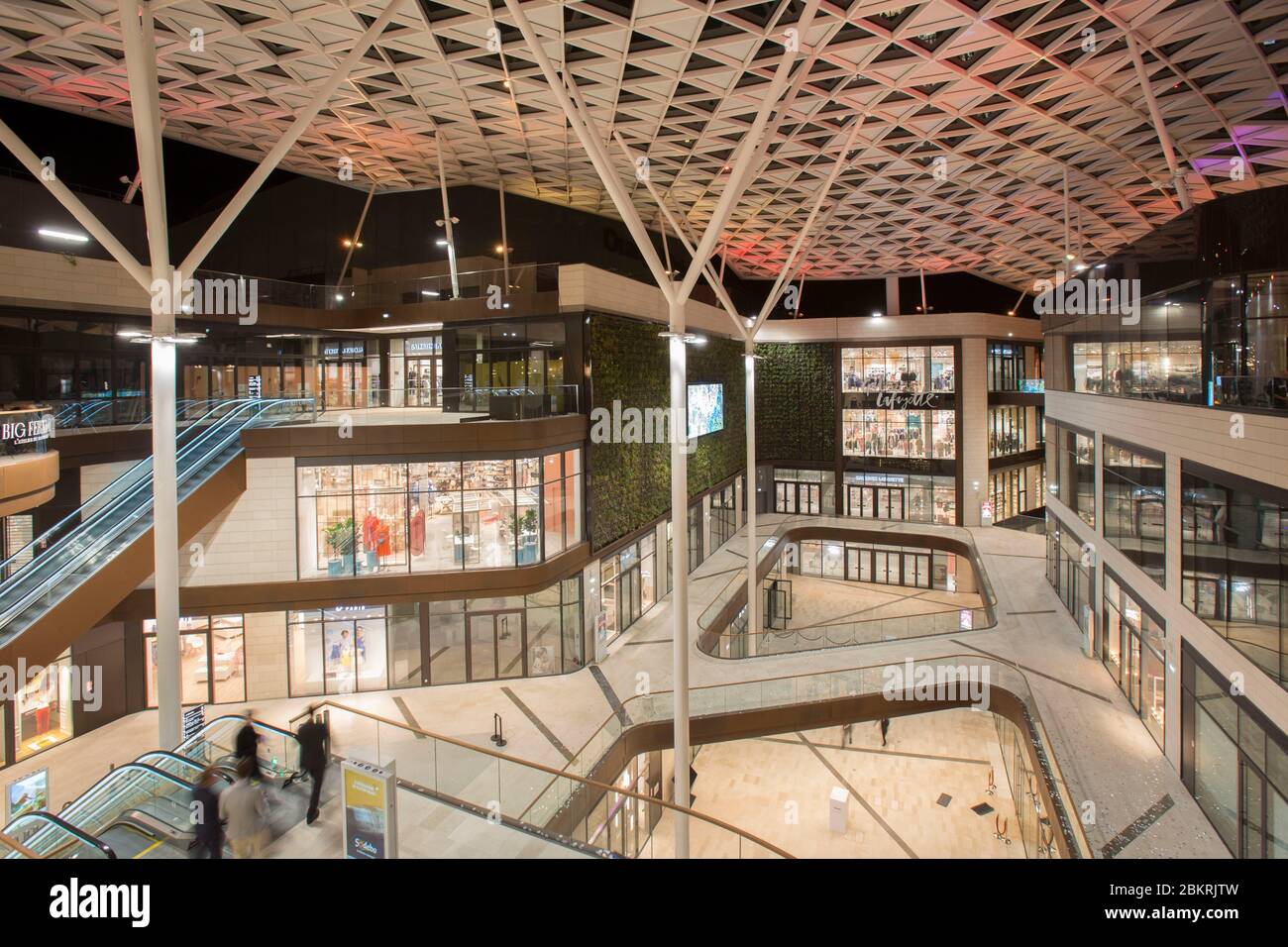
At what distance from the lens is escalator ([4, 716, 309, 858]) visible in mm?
7457

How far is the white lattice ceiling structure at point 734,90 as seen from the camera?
16219 millimetres

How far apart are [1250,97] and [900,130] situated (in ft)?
30.9

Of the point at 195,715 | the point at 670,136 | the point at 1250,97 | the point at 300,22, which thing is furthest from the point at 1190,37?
the point at 195,715

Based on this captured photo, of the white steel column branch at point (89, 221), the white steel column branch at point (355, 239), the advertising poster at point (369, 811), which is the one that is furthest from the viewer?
the white steel column branch at point (355, 239)

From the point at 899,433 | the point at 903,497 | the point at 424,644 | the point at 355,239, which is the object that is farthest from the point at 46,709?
the point at 899,433

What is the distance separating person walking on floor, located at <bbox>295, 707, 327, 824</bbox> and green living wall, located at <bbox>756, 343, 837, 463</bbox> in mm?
33089

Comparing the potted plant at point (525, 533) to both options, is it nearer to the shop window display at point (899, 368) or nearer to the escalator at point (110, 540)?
the escalator at point (110, 540)

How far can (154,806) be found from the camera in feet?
27.2

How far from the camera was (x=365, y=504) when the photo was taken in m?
17.5

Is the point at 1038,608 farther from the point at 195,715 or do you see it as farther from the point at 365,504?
the point at 195,715

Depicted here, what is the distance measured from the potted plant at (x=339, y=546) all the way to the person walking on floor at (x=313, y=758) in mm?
9130

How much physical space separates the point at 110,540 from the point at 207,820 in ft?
29.9
